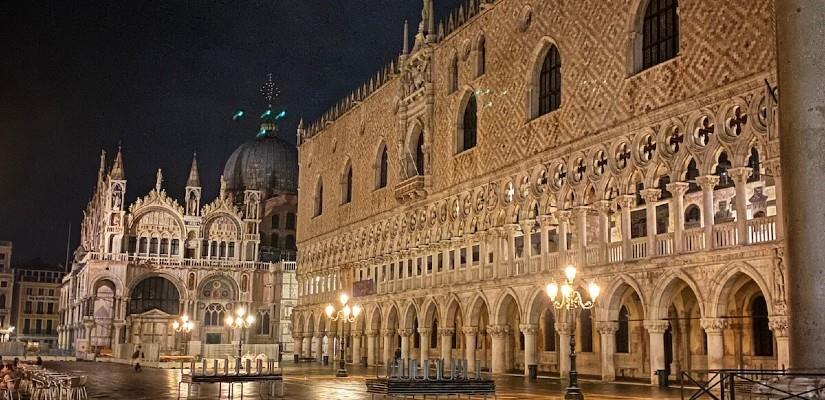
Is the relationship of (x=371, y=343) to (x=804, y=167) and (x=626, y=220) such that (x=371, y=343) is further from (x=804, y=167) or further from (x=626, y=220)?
(x=804, y=167)

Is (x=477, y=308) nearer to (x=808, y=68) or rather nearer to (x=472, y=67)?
(x=472, y=67)

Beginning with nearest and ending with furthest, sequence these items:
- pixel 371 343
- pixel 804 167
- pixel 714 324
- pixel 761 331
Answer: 1. pixel 804 167
2. pixel 714 324
3. pixel 761 331
4. pixel 371 343

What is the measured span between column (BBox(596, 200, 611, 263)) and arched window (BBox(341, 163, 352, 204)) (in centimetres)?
2372

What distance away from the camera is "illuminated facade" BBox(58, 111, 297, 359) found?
198 feet

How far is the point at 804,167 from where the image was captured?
28.0ft

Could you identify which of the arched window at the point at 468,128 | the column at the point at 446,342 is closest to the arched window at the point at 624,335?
the column at the point at 446,342

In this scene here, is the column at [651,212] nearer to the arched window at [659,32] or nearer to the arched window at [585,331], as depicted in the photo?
the arched window at [659,32]

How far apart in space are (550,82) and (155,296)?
41.6m

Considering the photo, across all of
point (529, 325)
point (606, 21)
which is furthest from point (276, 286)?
point (606, 21)

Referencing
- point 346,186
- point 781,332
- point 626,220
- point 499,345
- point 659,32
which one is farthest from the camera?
point 346,186

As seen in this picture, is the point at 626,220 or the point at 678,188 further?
the point at 626,220

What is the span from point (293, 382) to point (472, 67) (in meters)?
14.5

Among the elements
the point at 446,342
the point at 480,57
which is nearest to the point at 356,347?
the point at 446,342

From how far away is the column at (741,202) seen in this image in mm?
20625
